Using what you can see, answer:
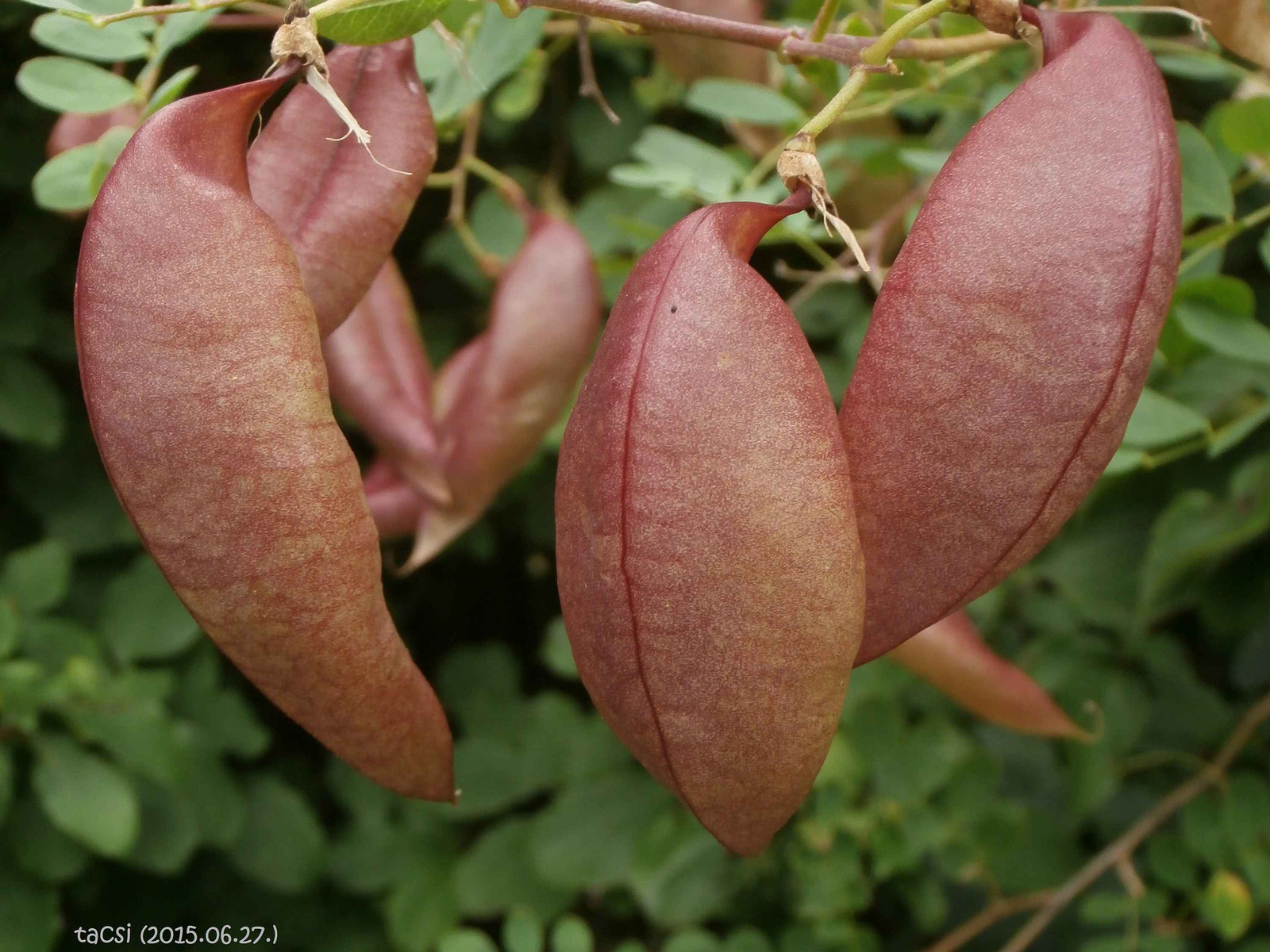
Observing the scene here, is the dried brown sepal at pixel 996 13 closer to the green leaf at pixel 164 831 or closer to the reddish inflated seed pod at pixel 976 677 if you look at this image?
the reddish inflated seed pod at pixel 976 677

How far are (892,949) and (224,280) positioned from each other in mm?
1094

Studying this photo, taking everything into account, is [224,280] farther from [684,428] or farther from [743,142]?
[743,142]

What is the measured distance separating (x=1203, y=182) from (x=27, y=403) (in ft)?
3.09

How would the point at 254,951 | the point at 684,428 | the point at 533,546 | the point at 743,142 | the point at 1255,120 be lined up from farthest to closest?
the point at 533,546
the point at 254,951
the point at 743,142
the point at 1255,120
the point at 684,428

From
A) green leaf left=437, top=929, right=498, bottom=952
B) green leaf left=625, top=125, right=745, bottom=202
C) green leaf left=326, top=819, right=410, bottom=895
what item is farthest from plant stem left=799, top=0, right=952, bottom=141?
green leaf left=326, top=819, right=410, bottom=895

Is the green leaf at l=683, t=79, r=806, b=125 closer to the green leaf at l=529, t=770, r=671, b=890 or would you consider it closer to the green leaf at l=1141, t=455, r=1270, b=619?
the green leaf at l=1141, t=455, r=1270, b=619

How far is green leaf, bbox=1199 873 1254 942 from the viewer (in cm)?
92

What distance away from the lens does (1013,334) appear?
14.6 inches

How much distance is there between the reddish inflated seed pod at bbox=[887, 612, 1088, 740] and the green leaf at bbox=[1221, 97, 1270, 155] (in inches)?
Result: 11.6

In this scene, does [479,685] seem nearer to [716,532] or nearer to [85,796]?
[85,796]

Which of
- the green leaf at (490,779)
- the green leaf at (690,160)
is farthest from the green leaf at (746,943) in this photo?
the green leaf at (690,160)

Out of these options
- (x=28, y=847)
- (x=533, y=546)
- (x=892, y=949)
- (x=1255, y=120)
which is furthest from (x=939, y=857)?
(x=28, y=847)

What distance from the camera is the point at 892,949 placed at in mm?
1241

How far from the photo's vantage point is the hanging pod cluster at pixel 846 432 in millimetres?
366
